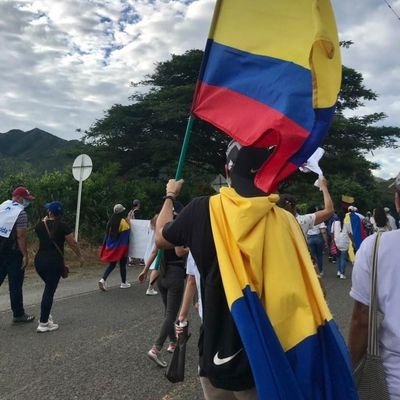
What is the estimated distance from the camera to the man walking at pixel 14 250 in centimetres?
734

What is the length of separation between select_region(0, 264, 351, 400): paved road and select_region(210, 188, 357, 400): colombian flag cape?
2.71 meters

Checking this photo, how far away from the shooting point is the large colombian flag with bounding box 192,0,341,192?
100 inches

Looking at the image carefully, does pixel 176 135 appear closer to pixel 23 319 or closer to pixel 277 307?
pixel 23 319

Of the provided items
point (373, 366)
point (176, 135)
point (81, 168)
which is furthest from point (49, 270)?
point (176, 135)

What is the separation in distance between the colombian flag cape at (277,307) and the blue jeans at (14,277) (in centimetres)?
588

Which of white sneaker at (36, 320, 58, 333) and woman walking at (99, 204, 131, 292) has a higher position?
woman walking at (99, 204, 131, 292)

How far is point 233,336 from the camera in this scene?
2.21m

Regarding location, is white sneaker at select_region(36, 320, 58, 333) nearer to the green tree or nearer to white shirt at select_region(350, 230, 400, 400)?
white shirt at select_region(350, 230, 400, 400)

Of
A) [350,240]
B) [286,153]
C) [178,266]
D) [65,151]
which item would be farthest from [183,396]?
[65,151]

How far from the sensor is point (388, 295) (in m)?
2.03

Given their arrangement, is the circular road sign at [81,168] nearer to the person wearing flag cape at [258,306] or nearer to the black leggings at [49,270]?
the black leggings at [49,270]

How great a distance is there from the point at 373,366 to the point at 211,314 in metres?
0.73

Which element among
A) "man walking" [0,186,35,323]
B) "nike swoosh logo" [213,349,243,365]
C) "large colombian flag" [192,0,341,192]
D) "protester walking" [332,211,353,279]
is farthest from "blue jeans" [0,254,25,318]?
"protester walking" [332,211,353,279]

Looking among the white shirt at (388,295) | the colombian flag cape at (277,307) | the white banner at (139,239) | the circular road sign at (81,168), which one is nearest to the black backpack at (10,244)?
the white banner at (139,239)
